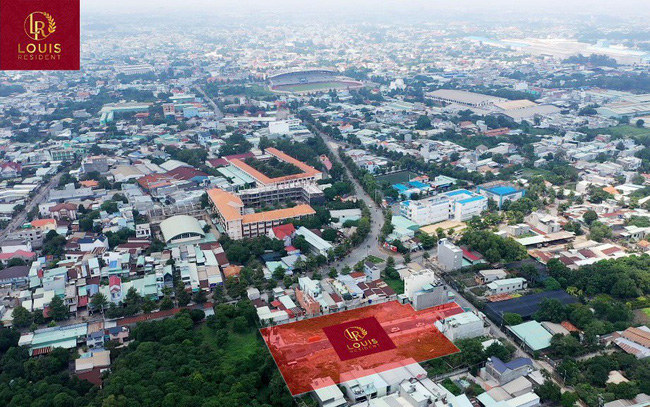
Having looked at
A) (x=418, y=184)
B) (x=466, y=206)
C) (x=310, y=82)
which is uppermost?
(x=466, y=206)

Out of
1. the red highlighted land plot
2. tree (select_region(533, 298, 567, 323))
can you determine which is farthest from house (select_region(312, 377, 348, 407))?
tree (select_region(533, 298, 567, 323))

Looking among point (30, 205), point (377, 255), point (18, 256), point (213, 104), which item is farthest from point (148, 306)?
point (213, 104)

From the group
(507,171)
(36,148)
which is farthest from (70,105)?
(507,171)

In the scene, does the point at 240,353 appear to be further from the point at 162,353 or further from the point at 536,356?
the point at 536,356

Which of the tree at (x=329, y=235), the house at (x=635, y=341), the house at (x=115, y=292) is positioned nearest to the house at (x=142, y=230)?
the house at (x=115, y=292)

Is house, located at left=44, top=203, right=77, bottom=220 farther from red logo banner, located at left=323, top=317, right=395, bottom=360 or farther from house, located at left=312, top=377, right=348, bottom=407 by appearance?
house, located at left=312, top=377, right=348, bottom=407

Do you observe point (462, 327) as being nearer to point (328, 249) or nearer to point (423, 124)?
point (328, 249)
